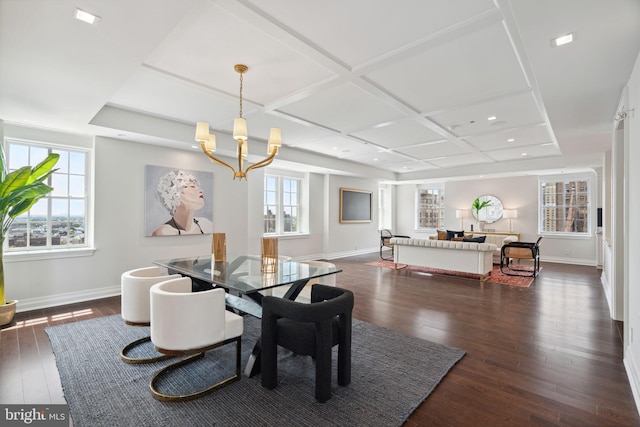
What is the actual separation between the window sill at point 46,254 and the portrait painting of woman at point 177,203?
856mm

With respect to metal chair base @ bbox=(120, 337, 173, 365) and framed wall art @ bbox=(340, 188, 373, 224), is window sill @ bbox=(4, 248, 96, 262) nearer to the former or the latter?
metal chair base @ bbox=(120, 337, 173, 365)

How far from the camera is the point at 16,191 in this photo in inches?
125

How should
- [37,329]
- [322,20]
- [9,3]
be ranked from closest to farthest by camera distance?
[9,3] → [322,20] → [37,329]

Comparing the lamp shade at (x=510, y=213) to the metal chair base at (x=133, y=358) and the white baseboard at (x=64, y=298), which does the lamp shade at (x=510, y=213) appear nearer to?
the metal chair base at (x=133, y=358)

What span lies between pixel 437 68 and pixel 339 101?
4.09 ft

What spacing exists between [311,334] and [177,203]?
4.07 m

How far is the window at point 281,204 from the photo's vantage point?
737 cm

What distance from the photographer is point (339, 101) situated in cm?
382

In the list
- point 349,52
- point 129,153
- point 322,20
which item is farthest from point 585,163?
point 129,153

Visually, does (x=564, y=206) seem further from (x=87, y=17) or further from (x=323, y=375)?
(x=87, y=17)

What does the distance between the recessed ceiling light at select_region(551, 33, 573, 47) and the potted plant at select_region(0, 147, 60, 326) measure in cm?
480

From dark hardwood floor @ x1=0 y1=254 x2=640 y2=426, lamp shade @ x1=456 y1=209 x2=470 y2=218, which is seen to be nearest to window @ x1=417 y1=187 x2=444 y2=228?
lamp shade @ x1=456 y1=209 x2=470 y2=218

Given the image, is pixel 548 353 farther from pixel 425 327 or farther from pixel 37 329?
pixel 37 329

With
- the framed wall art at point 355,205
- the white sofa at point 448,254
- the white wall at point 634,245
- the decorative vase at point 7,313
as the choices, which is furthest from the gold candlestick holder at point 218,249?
the framed wall art at point 355,205
